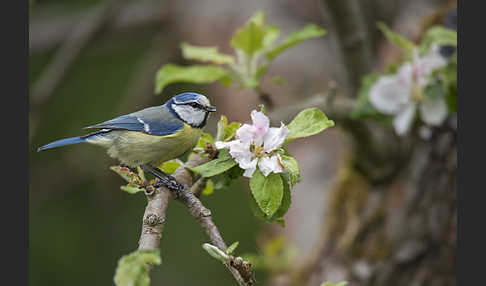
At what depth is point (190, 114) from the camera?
3.96ft

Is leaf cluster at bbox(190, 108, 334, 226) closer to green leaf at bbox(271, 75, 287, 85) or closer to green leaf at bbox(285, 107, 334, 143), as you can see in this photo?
green leaf at bbox(285, 107, 334, 143)

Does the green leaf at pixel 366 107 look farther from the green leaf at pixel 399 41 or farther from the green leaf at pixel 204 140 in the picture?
the green leaf at pixel 204 140

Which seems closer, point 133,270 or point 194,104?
point 133,270

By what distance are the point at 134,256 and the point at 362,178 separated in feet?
5.21

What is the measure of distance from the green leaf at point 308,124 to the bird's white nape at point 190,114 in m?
0.21

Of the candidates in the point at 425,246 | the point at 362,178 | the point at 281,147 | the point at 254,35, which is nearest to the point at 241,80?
the point at 254,35

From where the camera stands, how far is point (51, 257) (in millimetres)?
3262

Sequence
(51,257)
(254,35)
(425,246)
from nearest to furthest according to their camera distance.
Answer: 1. (254,35)
2. (425,246)
3. (51,257)

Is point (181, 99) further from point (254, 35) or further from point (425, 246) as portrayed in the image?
point (425, 246)

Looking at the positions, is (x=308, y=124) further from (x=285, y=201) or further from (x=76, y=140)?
(x=76, y=140)

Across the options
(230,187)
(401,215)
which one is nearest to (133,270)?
(401,215)

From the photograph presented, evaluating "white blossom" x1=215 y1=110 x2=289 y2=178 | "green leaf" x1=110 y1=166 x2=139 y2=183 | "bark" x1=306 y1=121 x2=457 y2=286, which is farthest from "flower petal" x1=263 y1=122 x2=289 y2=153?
"bark" x1=306 y1=121 x2=457 y2=286

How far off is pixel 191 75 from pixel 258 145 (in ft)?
1.95

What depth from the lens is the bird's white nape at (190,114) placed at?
47.1 inches
